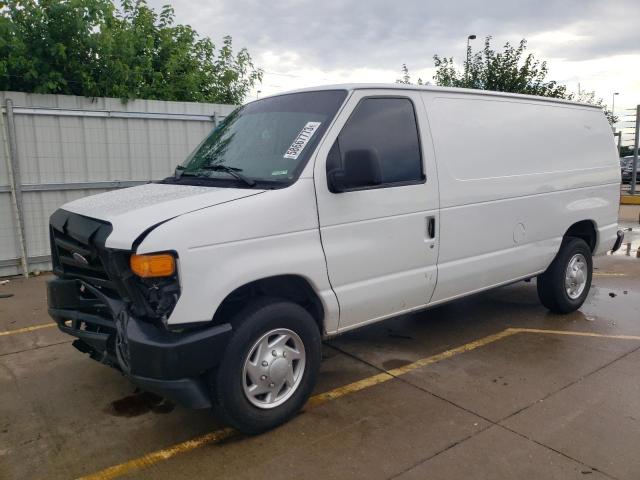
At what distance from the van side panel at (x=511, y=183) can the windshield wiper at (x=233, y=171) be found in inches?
62.8

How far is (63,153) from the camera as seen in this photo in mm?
8109

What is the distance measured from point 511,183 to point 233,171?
259 centimetres

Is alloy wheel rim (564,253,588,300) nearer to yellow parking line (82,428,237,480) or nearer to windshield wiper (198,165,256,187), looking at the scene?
windshield wiper (198,165,256,187)

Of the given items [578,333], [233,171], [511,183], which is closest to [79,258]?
[233,171]

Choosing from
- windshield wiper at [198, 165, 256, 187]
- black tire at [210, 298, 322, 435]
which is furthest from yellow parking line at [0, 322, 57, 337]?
black tire at [210, 298, 322, 435]

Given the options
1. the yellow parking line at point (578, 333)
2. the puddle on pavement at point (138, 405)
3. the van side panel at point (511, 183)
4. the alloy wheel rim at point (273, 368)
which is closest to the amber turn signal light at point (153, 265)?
the alloy wheel rim at point (273, 368)

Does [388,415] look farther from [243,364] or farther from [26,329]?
[26,329]

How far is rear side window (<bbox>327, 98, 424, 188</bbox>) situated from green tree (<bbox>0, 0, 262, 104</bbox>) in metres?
5.88

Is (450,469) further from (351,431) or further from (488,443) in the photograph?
(351,431)

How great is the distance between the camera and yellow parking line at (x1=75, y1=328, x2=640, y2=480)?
3.17 metres

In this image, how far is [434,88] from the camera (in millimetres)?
4461

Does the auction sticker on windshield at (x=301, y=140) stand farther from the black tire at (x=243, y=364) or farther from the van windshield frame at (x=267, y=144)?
the black tire at (x=243, y=364)

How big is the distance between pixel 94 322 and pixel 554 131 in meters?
4.57

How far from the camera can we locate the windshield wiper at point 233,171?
11.6 ft
